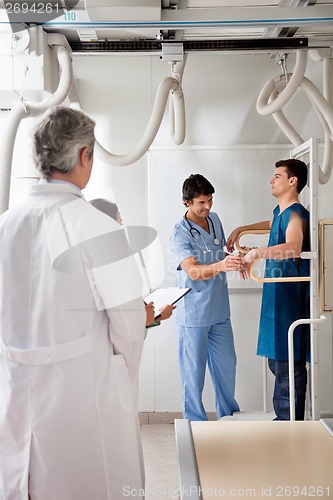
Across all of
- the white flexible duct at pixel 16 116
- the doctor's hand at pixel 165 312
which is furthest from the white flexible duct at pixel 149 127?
the doctor's hand at pixel 165 312

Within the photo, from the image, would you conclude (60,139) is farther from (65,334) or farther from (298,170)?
(298,170)

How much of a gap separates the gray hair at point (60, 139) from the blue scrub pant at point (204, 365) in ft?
5.40

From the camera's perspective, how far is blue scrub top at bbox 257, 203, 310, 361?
262 centimetres

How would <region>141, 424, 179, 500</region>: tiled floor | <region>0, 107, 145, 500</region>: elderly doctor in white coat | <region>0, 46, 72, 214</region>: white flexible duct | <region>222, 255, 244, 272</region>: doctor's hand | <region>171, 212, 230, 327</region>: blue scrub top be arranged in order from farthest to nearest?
<region>171, 212, 230, 327</region>: blue scrub top < <region>222, 255, 244, 272</region>: doctor's hand < <region>141, 424, 179, 500</region>: tiled floor < <region>0, 46, 72, 214</region>: white flexible duct < <region>0, 107, 145, 500</region>: elderly doctor in white coat

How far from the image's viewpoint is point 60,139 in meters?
1.38

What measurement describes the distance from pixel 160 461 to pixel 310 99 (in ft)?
6.27

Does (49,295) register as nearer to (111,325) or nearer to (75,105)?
(111,325)

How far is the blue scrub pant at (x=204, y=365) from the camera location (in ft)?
9.46

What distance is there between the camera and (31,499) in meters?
1.42

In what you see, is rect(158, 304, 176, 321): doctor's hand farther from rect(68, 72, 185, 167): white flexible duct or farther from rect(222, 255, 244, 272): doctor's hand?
rect(68, 72, 185, 167): white flexible duct

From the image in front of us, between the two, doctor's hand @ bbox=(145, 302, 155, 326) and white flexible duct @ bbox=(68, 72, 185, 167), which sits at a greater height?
white flexible duct @ bbox=(68, 72, 185, 167)

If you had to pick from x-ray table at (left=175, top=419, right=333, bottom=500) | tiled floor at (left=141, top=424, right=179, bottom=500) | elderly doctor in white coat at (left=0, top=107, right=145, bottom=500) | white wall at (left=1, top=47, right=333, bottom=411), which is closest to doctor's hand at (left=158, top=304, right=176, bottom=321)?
elderly doctor in white coat at (left=0, top=107, right=145, bottom=500)

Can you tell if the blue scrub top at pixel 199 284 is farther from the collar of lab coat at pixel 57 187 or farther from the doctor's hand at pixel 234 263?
the collar of lab coat at pixel 57 187

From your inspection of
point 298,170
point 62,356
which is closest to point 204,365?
point 298,170
